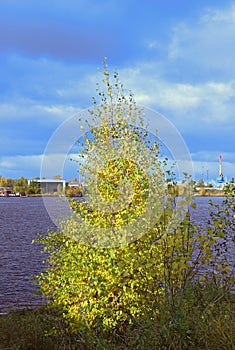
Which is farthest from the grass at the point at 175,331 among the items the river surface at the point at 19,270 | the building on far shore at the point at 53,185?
the building on far shore at the point at 53,185

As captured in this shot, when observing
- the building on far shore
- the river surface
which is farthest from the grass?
the building on far shore

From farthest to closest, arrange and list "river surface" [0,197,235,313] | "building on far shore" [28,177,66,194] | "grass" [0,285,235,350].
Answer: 1. "river surface" [0,197,235,313]
2. "building on far shore" [28,177,66,194]
3. "grass" [0,285,235,350]

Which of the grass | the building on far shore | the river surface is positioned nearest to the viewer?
the grass

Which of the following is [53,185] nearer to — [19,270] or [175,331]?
[175,331]

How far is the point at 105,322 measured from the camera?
7285mm

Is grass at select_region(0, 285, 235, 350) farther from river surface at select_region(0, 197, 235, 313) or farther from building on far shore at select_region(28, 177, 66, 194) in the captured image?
building on far shore at select_region(28, 177, 66, 194)

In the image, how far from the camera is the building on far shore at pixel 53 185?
810 centimetres

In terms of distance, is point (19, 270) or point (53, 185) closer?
point (53, 185)

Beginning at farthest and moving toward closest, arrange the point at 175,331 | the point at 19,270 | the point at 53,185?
the point at 19,270, the point at 53,185, the point at 175,331

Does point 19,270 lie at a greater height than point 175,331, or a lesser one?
lesser

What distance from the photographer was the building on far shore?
319 inches

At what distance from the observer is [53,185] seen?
321 inches

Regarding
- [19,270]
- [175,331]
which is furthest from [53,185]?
[19,270]

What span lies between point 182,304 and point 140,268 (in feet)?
3.35
